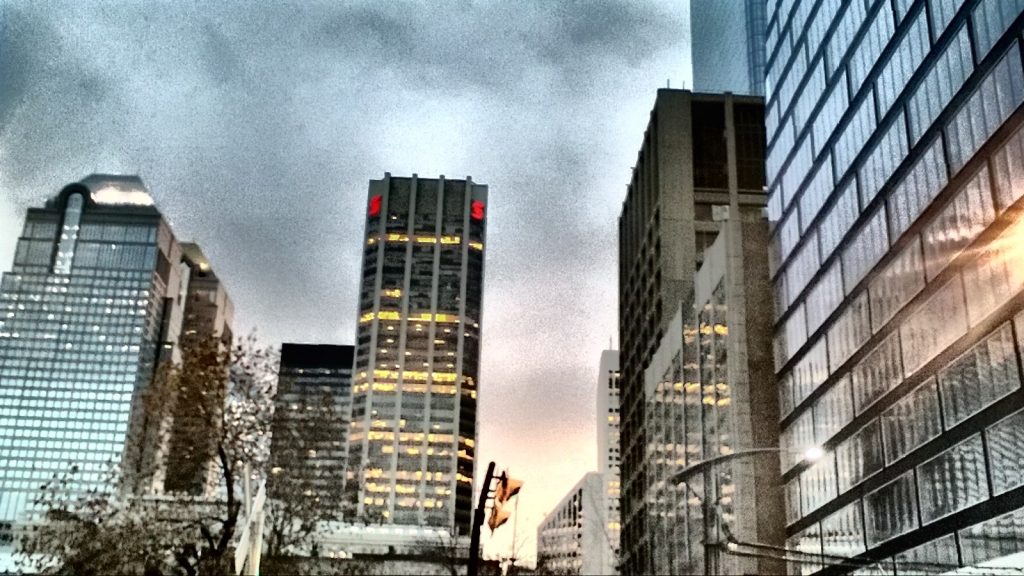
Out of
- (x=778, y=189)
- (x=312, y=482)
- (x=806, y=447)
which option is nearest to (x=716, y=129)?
(x=778, y=189)

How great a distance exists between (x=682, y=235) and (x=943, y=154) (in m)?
75.3

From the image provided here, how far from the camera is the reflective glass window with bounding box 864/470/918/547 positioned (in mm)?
52250

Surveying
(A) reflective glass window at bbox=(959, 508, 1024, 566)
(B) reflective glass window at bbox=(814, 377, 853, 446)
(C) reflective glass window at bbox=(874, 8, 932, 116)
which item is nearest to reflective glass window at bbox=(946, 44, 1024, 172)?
(C) reflective glass window at bbox=(874, 8, 932, 116)

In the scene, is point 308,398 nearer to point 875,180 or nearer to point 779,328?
point 875,180

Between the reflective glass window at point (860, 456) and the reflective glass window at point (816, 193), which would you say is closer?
the reflective glass window at point (860, 456)

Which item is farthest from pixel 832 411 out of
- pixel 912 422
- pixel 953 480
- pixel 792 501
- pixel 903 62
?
pixel 903 62

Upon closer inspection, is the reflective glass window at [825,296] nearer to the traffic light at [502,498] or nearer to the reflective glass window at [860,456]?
the reflective glass window at [860,456]

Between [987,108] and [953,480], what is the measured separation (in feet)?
55.6

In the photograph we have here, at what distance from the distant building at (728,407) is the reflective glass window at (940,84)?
82.0ft

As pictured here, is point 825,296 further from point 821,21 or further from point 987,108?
point 987,108

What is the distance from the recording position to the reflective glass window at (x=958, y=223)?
147ft

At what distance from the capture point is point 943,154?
48906 mm

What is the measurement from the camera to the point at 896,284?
179 ft

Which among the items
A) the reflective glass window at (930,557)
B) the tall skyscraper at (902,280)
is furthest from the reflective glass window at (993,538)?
the reflective glass window at (930,557)
